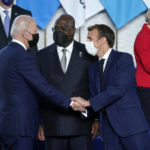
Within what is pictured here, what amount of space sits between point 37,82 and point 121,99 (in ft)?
1.91

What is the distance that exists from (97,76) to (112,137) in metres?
0.43

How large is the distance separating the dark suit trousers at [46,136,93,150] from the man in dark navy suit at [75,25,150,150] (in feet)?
0.60

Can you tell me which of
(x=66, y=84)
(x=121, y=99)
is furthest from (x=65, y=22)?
(x=121, y=99)

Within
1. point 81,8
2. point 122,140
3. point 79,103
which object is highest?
point 81,8

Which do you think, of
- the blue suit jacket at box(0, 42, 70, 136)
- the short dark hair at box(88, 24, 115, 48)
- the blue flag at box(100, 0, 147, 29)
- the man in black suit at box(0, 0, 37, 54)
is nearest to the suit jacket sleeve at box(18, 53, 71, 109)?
the blue suit jacket at box(0, 42, 70, 136)

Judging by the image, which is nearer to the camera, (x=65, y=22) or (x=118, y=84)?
(x=118, y=84)

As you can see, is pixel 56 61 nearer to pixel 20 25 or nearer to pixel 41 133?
pixel 20 25

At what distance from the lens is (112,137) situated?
272 cm

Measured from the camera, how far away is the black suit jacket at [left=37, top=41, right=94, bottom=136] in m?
2.87

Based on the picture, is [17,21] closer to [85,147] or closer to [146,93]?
[85,147]

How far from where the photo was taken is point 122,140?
2688 millimetres

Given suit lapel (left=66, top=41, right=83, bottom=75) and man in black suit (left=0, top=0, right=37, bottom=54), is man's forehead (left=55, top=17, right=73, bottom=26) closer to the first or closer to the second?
suit lapel (left=66, top=41, right=83, bottom=75)

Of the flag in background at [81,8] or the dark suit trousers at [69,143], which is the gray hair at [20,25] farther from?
the flag in background at [81,8]

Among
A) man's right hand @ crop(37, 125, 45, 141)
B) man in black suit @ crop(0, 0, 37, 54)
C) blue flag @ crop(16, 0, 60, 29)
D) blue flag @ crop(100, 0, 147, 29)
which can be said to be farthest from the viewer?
blue flag @ crop(100, 0, 147, 29)
